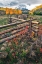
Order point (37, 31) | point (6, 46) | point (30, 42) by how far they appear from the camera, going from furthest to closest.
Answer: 1. point (37, 31)
2. point (30, 42)
3. point (6, 46)

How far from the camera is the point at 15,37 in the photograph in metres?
16.5

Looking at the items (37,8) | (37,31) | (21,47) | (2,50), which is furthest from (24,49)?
(37,8)

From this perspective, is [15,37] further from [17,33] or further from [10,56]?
[10,56]

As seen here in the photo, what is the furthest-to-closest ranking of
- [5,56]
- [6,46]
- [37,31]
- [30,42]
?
[37,31] < [30,42] < [6,46] < [5,56]

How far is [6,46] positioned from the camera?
51.4 feet

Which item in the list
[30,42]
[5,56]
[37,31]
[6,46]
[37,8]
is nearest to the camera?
[5,56]

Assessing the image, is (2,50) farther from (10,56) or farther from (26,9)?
(26,9)

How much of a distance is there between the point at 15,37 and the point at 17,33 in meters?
0.79

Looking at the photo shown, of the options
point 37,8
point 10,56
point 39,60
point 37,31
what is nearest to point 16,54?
point 10,56

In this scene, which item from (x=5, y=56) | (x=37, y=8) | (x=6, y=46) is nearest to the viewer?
(x=5, y=56)

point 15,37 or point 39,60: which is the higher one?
point 15,37

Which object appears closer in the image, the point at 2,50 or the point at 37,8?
the point at 2,50

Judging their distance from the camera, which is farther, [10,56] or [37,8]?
[37,8]

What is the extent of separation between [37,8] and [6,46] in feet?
53.6
